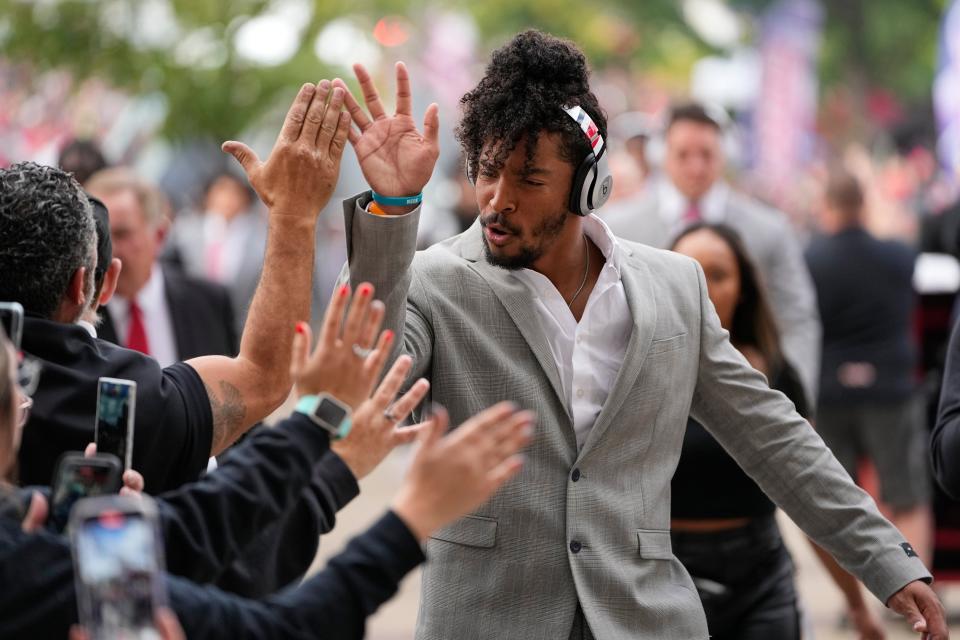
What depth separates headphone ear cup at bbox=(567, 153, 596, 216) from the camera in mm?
3791

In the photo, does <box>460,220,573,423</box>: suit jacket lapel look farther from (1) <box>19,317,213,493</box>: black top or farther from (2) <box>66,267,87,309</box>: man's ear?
(2) <box>66,267,87,309</box>: man's ear

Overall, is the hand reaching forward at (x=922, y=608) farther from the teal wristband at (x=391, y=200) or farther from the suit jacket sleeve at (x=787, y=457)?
the teal wristband at (x=391, y=200)

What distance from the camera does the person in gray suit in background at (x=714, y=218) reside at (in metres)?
7.46

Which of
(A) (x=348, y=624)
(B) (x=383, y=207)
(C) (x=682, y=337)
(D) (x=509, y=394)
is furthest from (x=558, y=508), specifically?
(A) (x=348, y=624)

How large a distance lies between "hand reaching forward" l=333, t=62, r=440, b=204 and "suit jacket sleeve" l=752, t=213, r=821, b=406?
4.10m

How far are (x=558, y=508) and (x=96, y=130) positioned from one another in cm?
1642

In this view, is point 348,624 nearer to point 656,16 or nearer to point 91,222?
point 91,222

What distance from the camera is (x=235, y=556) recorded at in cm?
286

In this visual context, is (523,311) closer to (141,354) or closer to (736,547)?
(141,354)

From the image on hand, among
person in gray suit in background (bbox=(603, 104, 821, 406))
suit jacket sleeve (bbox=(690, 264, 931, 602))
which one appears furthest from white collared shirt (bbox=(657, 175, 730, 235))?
suit jacket sleeve (bbox=(690, 264, 931, 602))

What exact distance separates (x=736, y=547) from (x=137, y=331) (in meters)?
2.38

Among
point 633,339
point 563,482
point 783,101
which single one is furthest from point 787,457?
point 783,101

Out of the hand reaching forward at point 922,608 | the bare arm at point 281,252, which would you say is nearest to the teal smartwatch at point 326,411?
the bare arm at point 281,252

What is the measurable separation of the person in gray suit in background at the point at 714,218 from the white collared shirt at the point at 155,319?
222cm
